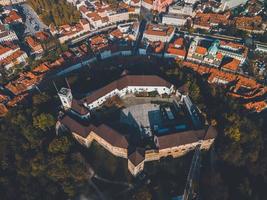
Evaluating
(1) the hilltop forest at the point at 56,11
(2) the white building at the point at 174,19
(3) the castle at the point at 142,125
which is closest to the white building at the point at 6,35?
(1) the hilltop forest at the point at 56,11

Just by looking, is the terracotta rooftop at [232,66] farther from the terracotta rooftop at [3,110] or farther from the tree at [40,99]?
the terracotta rooftop at [3,110]

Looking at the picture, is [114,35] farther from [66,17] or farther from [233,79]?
[233,79]

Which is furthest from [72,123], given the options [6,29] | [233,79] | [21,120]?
[6,29]

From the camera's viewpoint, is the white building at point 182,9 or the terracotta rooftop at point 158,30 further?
the white building at point 182,9

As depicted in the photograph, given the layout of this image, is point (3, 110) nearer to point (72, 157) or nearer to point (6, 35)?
point (72, 157)

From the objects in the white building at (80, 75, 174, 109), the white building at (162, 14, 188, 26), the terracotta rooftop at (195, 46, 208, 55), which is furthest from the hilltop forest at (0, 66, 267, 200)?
the white building at (162, 14, 188, 26)
